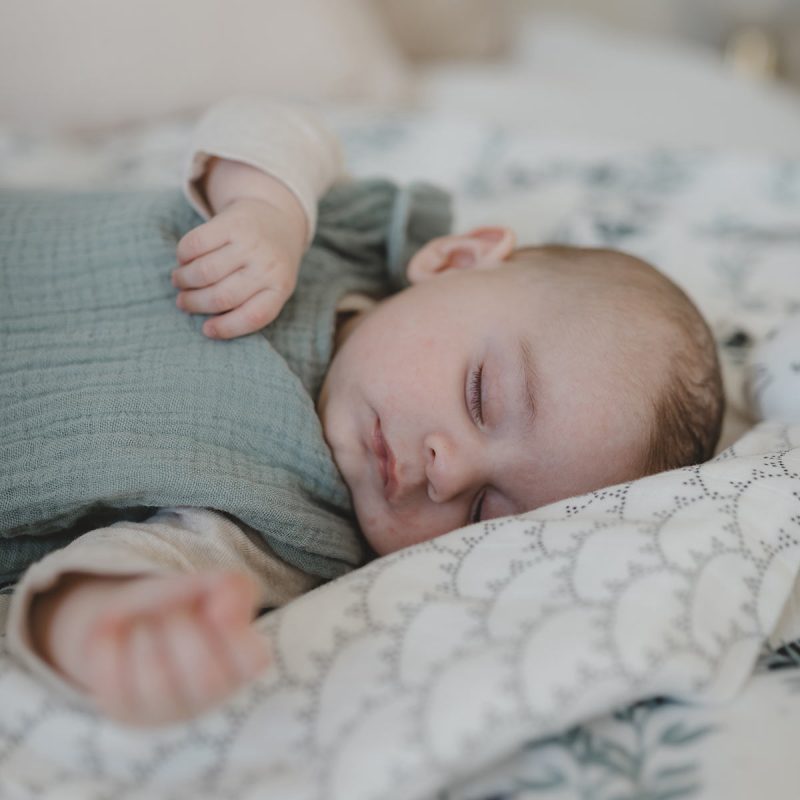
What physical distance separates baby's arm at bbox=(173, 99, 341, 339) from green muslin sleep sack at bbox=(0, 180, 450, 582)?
0.11ft

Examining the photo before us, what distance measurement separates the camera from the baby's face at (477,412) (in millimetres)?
843

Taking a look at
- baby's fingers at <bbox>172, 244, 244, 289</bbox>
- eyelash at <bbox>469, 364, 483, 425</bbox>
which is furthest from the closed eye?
baby's fingers at <bbox>172, 244, 244, 289</bbox>

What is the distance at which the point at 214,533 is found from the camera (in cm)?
79

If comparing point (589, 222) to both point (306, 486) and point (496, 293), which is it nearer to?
point (496, 293)

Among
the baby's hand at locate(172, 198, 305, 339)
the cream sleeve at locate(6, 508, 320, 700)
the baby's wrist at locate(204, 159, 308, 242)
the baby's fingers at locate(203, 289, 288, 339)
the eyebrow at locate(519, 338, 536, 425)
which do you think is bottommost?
the cream sleeve at locate(6, 508, 320, 700)

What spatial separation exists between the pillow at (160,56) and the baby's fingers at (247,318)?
2.86ft

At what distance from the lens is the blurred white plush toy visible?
3.12ft

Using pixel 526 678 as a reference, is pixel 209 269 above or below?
above

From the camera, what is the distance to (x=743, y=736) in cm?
60

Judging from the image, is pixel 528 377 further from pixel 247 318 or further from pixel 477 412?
pixel 247 318

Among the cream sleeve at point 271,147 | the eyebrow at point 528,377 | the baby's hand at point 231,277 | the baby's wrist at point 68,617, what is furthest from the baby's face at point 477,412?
the baby's wrist at point 68,617

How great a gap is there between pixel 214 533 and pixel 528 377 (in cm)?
31

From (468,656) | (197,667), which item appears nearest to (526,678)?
(468,656)

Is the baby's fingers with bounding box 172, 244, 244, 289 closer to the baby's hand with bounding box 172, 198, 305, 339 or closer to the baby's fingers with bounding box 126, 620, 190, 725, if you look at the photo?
the baby's hand with bounding box 172, 198, 305, 339
